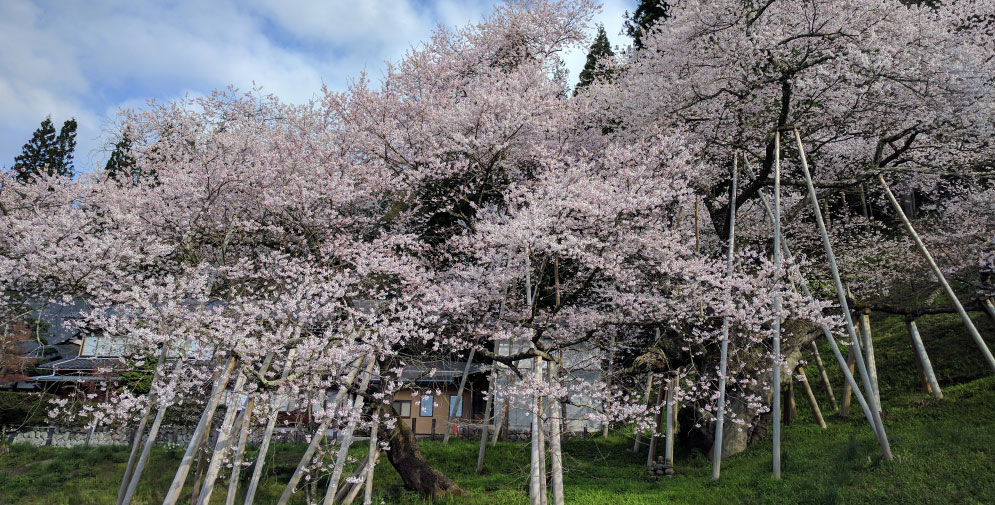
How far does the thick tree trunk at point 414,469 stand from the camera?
35.2 feet

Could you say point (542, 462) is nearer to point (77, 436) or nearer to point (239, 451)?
point (239, 451)

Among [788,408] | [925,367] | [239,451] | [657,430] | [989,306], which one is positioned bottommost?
[239,451]

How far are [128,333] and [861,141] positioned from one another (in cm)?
1961

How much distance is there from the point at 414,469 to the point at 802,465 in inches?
282

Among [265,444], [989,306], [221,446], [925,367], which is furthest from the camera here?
[925,367]

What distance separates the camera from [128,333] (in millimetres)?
9891

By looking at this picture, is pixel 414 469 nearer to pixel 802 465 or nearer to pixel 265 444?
pixel 265 444

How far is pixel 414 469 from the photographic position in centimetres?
1105

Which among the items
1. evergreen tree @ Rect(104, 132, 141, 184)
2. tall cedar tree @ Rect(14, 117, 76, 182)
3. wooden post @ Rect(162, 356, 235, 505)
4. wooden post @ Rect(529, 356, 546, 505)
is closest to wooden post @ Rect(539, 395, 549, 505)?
wooden post @ Rect(529, 356, 546, 505)

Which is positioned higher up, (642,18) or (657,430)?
(642,18)

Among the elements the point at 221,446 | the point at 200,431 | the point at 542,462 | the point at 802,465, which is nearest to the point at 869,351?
the point at 802,465

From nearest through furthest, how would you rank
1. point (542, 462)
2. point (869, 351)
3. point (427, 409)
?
point (542, 462)
point (869, 351)
point (427, 409)

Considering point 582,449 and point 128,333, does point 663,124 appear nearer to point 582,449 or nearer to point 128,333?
point 582,449

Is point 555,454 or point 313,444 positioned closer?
point 555,454
